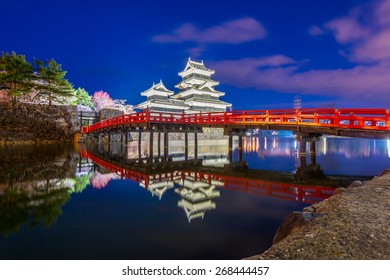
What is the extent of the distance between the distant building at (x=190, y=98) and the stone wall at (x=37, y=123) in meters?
14.4

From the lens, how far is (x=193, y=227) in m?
5.14

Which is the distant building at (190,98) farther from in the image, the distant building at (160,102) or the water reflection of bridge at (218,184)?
the water reflection of bridge at (218,184)

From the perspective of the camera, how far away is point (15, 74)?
28625mm

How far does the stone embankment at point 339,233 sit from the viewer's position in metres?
3.11

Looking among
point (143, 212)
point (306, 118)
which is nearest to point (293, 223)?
point (143, 212)

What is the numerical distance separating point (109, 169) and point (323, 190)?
10771mm

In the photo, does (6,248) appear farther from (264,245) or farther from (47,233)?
(264,245)

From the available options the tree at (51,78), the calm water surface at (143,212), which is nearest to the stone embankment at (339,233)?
the calm water surface at (143,212)

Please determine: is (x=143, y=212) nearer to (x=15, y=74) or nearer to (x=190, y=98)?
(x=15, y=74)

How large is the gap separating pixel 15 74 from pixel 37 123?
6502 millimetres

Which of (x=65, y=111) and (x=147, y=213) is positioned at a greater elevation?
(x=65, y=111)

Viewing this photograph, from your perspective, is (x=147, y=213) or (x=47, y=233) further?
(x=147, y=213)

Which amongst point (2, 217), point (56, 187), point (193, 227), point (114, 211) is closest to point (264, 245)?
point (193, 227)

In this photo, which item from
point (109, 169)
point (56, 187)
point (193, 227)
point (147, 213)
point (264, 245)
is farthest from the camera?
point (109, 169)
